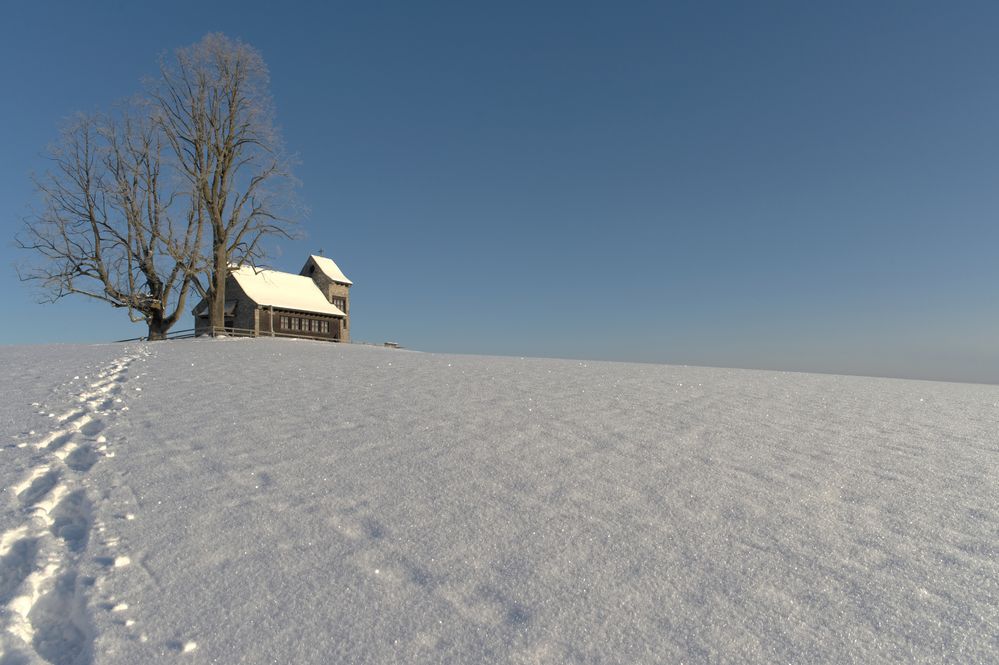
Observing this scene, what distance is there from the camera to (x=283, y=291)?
3547 centimetres

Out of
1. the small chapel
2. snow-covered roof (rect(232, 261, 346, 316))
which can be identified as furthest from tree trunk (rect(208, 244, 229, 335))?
snow-covered roof (rect(232, 261, 346, 316))

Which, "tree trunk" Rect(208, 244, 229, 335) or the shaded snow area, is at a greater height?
"tree trunk" Rect(208, 244, 229, 335)

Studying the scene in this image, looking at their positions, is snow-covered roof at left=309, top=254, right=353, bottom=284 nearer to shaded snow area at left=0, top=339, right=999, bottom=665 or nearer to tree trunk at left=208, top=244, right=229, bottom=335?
tree trunk at left=208, top=244, right=229, bottom=335

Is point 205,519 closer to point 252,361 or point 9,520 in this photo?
point 9,520

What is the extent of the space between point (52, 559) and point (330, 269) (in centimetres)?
4061

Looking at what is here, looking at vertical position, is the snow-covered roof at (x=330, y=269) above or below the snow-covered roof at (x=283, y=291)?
above

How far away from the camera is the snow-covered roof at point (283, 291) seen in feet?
110

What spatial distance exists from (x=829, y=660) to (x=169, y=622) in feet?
9.35

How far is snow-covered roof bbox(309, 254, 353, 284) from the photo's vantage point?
135 feet

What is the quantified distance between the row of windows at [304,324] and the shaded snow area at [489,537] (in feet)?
96.2

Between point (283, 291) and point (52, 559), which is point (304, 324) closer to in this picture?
point (283, 291)

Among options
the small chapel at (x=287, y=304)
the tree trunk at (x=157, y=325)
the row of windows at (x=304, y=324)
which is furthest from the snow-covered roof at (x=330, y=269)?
the tree trunk at (x=157, y=325)

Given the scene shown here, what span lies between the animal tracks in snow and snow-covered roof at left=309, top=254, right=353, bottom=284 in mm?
37303

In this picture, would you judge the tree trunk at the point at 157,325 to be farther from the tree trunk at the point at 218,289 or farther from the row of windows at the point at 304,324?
the row of windows at the point at 304,324
